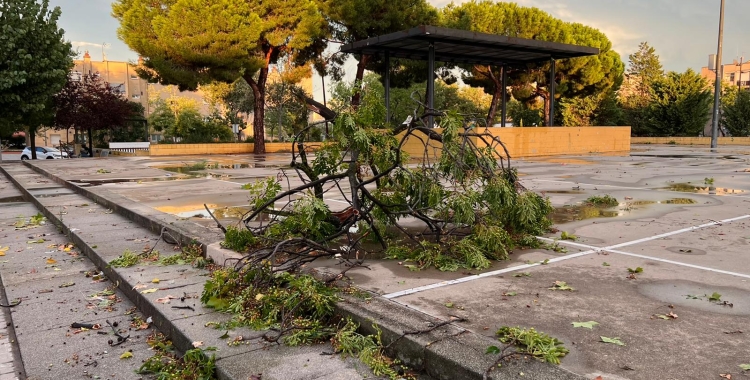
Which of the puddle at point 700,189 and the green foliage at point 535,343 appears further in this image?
the puddle at point 700,189

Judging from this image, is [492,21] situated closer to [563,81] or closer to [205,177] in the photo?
[563,81]

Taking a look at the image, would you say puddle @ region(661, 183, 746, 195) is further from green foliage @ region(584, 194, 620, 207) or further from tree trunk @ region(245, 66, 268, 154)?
tree trunk @ region(245, 66, 268, 154)

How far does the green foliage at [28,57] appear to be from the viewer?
64.0ft

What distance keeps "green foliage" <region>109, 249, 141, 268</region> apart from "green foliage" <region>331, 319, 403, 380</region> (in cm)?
293

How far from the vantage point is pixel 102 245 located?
6336mm

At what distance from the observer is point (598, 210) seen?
7.96 metres

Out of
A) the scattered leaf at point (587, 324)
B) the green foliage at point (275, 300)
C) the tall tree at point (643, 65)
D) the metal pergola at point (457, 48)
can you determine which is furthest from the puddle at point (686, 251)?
the tall tree at point (643, 65)

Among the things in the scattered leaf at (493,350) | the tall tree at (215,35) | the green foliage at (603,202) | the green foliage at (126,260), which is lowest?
the green foliage at (126,260)

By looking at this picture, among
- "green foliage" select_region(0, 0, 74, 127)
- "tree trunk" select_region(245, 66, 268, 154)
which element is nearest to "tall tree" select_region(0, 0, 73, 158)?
"green foliage" select_region(0, 0, 74, 127)

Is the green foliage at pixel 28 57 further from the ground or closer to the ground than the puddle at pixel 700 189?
further from the ground

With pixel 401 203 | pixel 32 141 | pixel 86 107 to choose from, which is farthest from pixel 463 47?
pixel 32 141

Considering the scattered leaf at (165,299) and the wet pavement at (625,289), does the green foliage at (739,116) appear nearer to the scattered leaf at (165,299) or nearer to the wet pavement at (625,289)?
the wet pavement at (625,289)

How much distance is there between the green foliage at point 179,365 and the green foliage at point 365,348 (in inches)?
29.0

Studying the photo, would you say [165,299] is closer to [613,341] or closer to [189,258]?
[189,258]
